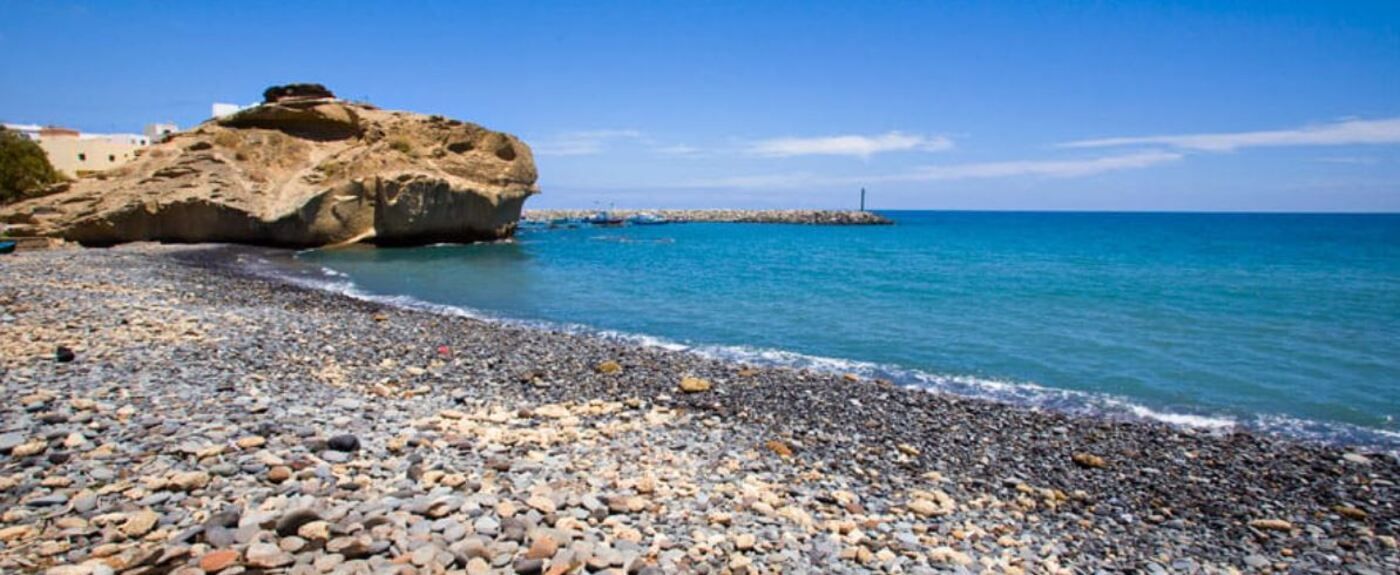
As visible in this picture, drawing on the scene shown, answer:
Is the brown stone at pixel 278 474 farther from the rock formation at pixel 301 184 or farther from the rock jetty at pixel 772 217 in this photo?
the rock jetty at pixel 772 217

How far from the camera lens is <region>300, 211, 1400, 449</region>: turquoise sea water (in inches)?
487

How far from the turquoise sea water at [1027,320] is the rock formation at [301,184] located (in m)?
3.44

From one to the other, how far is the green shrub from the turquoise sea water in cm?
1781

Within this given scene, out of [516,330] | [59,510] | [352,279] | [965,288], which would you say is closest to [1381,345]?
[965,288]

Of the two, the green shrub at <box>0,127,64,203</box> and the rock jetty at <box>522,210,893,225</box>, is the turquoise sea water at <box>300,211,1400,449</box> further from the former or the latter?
the rock jetty at <box>522,210,893,225</box>

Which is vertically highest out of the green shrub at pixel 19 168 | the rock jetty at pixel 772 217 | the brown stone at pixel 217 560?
the green shrub at pixel 19 168

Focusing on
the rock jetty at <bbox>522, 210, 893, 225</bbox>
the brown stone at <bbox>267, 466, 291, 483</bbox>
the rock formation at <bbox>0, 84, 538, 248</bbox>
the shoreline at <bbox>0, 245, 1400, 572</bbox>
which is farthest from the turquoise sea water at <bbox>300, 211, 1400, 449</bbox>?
the rock jetty at <bbox>522, 210, 893, 225</bbox>

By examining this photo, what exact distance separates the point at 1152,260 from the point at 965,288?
27.0 m

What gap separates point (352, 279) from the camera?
2747cm

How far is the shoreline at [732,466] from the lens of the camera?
5.39m

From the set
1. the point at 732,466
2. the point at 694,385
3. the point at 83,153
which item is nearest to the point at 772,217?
the point at 83,153

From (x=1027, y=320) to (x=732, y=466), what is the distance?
15.5 metres

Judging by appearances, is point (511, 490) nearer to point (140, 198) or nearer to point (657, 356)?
point (657, 356)

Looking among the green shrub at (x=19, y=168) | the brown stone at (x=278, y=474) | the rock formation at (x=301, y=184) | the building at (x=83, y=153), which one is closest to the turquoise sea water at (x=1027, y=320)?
the rock formation at (x=301, y=184)
